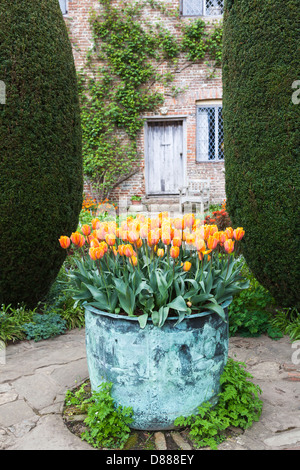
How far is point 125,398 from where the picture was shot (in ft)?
7.48

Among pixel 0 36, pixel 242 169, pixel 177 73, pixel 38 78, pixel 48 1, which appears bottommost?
pixel 242 169

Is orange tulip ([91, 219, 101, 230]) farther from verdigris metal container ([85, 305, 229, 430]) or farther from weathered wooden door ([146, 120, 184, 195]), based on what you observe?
weathered wooden door ([146, 120, 184, 195])

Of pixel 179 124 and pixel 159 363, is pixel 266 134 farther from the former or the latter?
pixel 179 124

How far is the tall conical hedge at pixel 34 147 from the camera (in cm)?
357

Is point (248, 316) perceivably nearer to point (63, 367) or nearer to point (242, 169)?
point (242, 169)

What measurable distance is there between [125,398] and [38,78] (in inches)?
117

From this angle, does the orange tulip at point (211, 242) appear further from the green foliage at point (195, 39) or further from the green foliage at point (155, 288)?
the green foliage at point (195, 39)

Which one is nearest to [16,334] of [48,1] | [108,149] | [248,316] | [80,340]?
[80,340]

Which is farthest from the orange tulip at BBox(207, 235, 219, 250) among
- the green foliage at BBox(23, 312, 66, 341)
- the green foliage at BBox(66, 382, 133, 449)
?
the green foliage at BBox(23, 312, 66, 341)

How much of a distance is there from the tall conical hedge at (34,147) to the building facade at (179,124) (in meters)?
7.38

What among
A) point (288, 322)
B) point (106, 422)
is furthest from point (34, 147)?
point (288, 322)

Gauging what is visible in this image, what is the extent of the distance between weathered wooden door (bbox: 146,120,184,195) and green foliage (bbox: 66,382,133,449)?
969 centimetres

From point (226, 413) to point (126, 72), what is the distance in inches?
408

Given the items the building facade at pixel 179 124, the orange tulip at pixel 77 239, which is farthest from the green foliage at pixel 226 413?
the building facade at pixel 179 124
